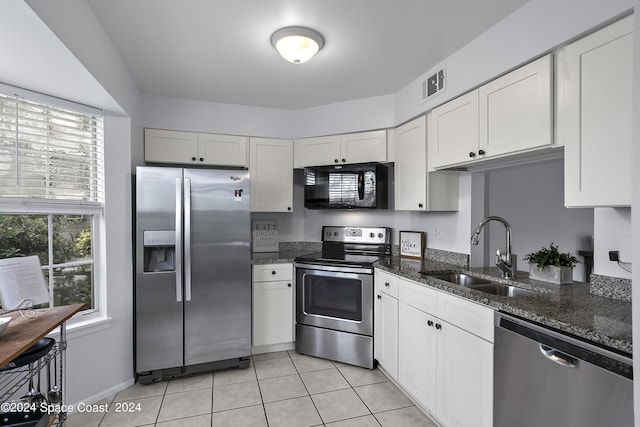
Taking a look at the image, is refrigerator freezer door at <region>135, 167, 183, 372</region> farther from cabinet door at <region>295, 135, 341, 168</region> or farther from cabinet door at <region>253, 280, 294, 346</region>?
cabinet door at <region>295, 135, 341, 168</region>

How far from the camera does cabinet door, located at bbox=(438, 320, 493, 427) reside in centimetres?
158

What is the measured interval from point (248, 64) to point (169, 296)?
187 cm

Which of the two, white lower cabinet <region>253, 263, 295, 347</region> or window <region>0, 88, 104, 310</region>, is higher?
window <region>0, 88, 104, 310</region>

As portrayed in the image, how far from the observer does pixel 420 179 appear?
105 inches

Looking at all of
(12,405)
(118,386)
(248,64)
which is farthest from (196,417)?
(248,64)

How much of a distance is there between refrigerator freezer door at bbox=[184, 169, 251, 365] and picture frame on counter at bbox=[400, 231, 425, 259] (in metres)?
1.45

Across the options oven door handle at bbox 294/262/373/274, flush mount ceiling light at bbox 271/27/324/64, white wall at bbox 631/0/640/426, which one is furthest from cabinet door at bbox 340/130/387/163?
white wall at bbox 631/0/640/426

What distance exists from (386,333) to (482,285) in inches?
32.9

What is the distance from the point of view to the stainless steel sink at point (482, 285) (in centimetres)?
192

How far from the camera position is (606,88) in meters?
1.37

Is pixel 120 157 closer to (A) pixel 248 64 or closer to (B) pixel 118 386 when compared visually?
(A) pixel 248 64

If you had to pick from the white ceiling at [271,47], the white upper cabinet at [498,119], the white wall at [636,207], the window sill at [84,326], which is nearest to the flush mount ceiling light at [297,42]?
the white ceiling at [271,47]

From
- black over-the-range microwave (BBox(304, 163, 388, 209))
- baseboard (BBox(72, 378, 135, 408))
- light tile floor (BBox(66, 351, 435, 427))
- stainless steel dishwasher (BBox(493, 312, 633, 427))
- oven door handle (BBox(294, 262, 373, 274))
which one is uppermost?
black over-the-range microwave (BBox(304, 163, 388, 209))

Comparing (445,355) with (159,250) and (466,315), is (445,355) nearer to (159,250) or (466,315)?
(466,315)
